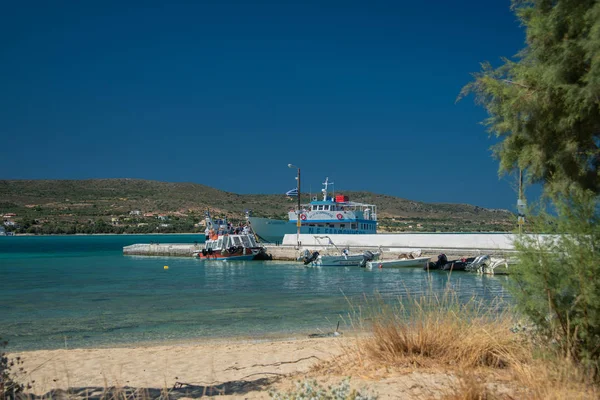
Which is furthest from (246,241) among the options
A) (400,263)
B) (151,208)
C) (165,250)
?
(151,208)

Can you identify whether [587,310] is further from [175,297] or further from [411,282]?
[411,282]

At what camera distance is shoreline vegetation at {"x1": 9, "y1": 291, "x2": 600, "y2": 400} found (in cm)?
467

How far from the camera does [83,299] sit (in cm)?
2003

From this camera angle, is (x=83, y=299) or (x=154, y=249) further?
(x=154, y=249)

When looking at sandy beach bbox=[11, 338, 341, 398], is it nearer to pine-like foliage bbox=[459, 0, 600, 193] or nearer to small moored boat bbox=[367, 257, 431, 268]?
pine-like foliage bbox=[459, 0, 600, 193]

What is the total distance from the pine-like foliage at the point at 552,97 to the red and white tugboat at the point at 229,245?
119ft

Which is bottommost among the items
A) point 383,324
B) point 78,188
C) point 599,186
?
point 383,324

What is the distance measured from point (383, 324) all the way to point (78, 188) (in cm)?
12749

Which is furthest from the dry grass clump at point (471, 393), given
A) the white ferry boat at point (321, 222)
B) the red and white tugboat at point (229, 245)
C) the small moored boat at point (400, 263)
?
the white ferry boat at point (321, 222)

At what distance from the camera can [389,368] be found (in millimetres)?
6008

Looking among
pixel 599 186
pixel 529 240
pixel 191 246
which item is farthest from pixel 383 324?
pixel 191 246

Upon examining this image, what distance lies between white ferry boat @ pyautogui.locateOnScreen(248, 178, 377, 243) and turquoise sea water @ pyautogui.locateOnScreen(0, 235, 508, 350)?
16.1 meters

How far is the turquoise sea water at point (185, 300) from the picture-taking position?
1270cm

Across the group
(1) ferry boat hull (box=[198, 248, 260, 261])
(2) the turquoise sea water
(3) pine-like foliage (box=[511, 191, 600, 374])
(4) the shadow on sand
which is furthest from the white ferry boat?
(3) pine-like foliage (box=[511, 191, 600, 374])
